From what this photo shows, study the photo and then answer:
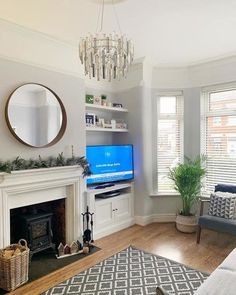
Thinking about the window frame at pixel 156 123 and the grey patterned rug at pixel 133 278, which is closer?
the grey patterned rug at pixel 133 278

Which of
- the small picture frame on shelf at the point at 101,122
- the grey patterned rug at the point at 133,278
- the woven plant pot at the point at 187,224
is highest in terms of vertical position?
the small picture frame on shelf at the point at 101,122

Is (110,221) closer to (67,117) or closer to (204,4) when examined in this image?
(67,117)

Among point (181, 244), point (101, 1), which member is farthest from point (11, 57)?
point (181, 244)

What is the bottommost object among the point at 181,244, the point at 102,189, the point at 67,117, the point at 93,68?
the point at 181,244

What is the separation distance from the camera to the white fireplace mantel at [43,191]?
2.71 metres

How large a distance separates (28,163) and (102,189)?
54.2 inches

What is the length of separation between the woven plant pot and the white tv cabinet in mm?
879

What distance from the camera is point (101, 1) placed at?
2326 millimetres

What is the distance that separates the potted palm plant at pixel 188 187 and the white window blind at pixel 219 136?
13.9 inches

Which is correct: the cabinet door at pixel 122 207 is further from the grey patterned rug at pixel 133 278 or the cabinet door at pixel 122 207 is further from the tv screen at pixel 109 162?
the grey patterned rug at pixel 133 278

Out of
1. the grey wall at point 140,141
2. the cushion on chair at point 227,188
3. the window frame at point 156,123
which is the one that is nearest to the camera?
the cushion on chair at point 227,188

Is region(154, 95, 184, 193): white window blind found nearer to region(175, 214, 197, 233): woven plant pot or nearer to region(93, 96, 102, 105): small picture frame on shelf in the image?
region(175, 214, 197, 233): woven plant pot

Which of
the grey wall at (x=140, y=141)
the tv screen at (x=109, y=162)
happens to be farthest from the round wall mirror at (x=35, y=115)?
→ the grey wall at (x=140, y=141)

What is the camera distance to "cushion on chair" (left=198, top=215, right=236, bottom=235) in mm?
3201
